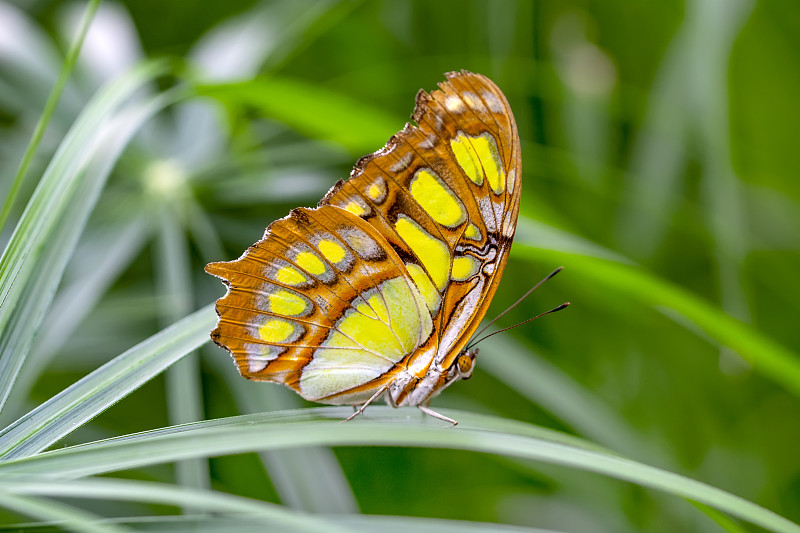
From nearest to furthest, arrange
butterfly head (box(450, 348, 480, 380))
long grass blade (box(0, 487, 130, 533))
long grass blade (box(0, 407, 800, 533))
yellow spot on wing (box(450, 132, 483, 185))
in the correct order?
long grass blade (box(0, 487, 130, 533)) < long grass blade (box(0, 407, 800, 533)) < yellow spot on wing (box(450, 132, 483, 185)) < butterfly head (box(450, 348, 480, 380))

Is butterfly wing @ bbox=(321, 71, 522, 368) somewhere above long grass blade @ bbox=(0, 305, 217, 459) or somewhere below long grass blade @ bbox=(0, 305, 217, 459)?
above

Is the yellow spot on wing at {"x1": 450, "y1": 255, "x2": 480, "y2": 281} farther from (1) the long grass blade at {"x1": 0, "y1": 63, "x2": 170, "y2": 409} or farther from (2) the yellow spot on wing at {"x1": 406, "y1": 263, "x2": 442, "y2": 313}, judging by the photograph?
(1) the long grass blade at {"x1": 0, "y1": 63, "x2": 170, "y2": 409}

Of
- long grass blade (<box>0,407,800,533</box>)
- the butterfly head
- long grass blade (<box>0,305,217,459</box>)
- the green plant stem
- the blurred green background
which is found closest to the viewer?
long grass blade (<box>0,407,800,533</box>)

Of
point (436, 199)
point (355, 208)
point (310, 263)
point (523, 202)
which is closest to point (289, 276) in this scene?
point (310, 263)

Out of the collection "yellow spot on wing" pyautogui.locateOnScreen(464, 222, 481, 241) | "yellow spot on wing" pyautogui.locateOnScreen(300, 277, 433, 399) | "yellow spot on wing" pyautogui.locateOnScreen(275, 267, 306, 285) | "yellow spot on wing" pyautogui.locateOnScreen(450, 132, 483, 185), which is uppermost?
"yellow spot on wing" pyautogui.locateOnScreen(450, 132, 483, 185)

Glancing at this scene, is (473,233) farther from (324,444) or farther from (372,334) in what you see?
(324,444)

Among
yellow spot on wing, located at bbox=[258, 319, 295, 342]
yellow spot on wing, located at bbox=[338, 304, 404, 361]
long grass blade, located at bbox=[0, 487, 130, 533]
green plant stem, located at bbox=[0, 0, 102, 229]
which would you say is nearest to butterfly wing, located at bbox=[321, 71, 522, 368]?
yellow spot on wing, located at bbox=[338, 304, 404, 361]

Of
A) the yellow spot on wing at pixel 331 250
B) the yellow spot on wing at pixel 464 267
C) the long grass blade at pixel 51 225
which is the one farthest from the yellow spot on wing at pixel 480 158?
the long grass blade at pixel 51 225
